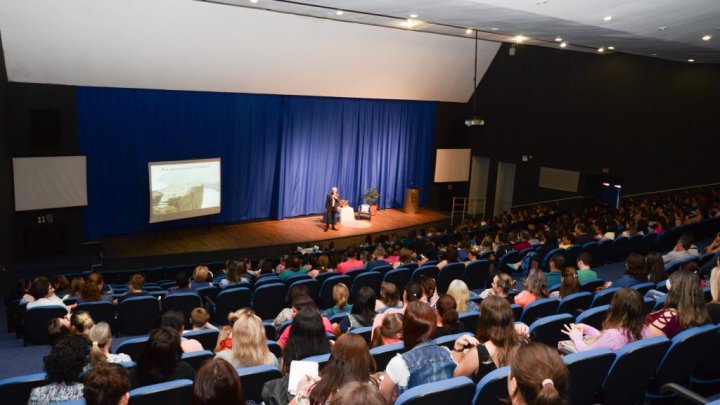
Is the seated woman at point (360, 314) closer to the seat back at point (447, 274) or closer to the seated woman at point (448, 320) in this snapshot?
the seated woman at point (448, 320)

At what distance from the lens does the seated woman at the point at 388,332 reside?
4477mm

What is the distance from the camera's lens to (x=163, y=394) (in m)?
3.40

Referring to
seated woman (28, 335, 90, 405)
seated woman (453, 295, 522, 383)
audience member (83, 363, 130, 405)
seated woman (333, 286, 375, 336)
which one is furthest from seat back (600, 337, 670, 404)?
seated woman (28, 335, 90, 405)

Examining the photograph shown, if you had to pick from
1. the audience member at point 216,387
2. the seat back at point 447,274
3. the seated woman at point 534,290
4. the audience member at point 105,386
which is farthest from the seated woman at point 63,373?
the seat back at point 447,274

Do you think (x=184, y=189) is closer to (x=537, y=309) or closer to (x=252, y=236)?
A: (x=252, y=236)

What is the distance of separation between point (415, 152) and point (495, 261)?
11.2 metres

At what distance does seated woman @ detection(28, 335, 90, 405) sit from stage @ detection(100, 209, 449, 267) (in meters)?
9.99

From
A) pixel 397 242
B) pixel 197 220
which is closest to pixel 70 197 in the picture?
pixel 197 220

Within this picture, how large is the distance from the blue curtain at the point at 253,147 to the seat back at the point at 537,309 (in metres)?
11.5

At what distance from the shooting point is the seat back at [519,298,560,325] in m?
5.43

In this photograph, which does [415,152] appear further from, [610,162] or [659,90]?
[659,90]

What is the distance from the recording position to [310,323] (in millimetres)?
4172

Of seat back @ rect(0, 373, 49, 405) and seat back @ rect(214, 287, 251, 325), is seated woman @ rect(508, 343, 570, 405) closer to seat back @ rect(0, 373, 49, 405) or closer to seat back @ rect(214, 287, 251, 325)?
seat back @ rect(0, 373, 49, 405)

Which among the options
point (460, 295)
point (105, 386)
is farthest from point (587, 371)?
point (105, 386)
